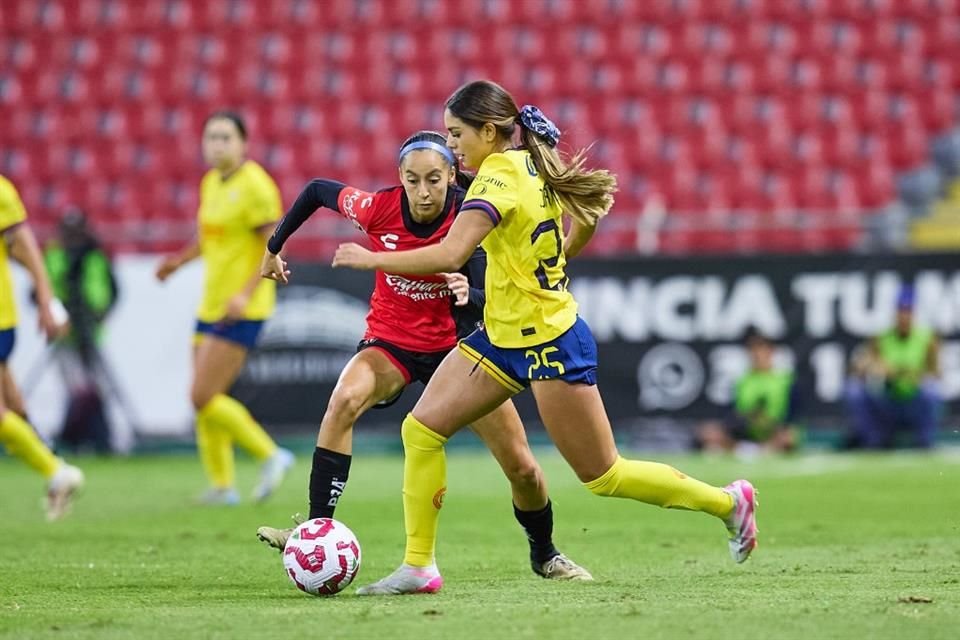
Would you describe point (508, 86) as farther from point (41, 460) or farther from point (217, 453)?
point (41, 460)

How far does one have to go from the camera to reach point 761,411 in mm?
15844

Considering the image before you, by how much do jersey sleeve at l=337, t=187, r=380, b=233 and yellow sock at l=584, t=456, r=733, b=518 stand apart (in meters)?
1.63

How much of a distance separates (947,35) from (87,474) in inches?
470

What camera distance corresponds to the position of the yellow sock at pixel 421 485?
20.8 ft

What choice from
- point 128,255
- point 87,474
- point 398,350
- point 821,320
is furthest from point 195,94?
point 398,350

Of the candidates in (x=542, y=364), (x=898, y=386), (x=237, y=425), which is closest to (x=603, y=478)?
(x=542, y=364)

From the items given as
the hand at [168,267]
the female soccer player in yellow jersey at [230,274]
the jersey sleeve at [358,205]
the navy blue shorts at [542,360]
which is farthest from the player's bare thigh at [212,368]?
the navy blue shorts at [542,360]

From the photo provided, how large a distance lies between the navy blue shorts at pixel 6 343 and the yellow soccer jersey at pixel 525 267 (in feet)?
15.1

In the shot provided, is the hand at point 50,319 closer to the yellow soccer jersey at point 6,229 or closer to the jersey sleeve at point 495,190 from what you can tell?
the yellow soccer jersey at point 6,229

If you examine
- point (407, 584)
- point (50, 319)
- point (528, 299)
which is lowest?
point (407, 584)

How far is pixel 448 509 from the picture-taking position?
10.8 m

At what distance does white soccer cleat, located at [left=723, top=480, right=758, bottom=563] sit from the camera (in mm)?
6656

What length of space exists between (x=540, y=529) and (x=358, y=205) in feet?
5.52

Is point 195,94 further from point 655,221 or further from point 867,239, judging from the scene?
point 867,239
